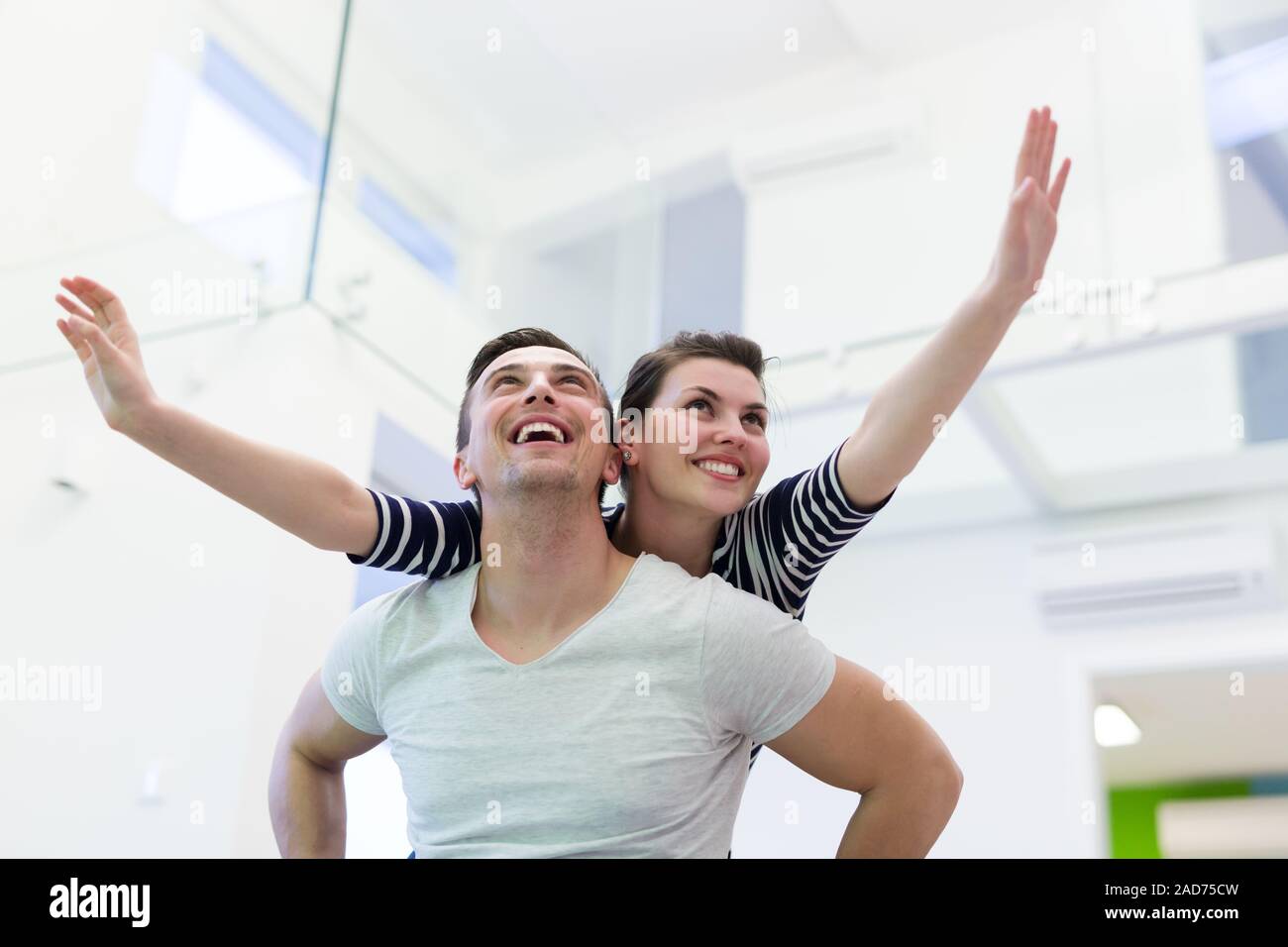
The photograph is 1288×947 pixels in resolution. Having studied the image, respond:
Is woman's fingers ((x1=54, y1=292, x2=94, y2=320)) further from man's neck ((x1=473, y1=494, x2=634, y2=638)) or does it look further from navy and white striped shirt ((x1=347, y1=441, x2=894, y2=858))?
man's neck ((x1=473, y1=494, x2=634, y2=638))

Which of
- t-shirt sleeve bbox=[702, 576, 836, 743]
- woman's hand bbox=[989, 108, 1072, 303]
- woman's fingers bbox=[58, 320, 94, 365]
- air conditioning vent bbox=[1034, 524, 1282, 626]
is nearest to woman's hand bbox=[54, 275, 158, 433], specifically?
woman's fingers bbox=[58, 320, 94, 365]

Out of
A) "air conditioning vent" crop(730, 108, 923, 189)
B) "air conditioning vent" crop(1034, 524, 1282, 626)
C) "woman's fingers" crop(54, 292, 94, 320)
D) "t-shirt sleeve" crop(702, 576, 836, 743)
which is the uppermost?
"air conditioning vent" crop(730, 108, 923, 189)

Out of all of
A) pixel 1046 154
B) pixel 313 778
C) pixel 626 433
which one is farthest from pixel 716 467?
pixel 313 778

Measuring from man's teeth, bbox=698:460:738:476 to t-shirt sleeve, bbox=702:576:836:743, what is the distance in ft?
0.67

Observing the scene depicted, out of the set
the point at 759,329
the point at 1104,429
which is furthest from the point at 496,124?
the point at 1104,429

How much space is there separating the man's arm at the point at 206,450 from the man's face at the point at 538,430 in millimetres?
136

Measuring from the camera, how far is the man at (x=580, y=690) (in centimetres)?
111

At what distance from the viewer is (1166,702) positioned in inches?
161

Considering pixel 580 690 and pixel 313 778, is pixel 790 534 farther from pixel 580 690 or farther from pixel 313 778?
pixel 313 778

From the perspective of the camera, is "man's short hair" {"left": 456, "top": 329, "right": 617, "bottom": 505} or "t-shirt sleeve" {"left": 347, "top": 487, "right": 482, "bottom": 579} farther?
"man's short hair" {"left": 456, "top": 329, "right": 617, "bottom": 505}

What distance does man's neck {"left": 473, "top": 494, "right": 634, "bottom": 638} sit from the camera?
3.94ft

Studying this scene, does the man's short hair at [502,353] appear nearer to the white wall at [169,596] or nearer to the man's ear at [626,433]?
the man's ear at [626,433]

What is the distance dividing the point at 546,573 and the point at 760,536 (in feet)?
0.88

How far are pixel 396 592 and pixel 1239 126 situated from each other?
7.62ft
